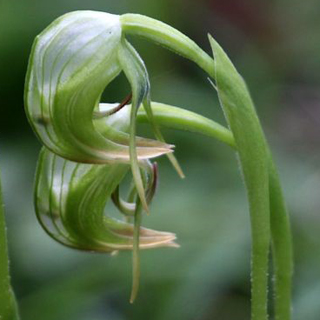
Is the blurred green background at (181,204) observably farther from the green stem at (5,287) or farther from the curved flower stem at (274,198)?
the green stem at (5,287)

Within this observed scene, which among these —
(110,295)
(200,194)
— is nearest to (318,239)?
(200,194)

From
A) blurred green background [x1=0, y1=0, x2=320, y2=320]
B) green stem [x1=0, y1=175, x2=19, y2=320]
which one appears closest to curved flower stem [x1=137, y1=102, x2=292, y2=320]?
green stem [x1=0, y1=175, x2=19, y2=320]

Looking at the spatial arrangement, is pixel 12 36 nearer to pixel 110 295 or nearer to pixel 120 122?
pixel 110 295

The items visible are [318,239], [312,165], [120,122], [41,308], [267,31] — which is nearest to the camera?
[120,122]

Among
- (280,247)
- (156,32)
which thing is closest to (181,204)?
(280,247)

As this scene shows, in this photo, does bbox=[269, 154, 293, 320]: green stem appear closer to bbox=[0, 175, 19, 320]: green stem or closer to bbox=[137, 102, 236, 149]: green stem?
bbox=[137, 102, 236, 149]: green stem

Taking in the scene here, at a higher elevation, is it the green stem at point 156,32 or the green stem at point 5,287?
the green stem at point 156,32

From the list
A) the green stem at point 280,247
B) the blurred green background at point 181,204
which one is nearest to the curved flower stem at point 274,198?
the green stem at point 280,247
